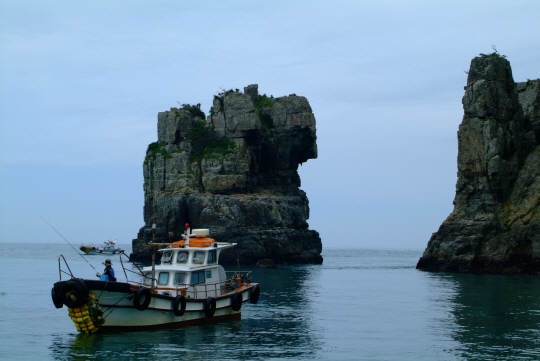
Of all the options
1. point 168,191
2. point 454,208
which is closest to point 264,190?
point 168,191

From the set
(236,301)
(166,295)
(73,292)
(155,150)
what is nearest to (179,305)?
(166,295)

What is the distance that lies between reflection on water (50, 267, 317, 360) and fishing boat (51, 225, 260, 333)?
49 cm

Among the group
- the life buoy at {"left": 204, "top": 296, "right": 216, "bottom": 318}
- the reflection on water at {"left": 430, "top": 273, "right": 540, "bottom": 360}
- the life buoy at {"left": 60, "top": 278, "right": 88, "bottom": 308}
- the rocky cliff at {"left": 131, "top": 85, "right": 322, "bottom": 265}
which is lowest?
the reflection on water at {"left": 430, "top": 273, "right": 540, "bottom": 360}

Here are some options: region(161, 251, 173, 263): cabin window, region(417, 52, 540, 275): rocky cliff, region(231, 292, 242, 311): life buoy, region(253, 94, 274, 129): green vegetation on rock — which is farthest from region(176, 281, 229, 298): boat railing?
region(253, 94, 274, 129): green vegetation on rock

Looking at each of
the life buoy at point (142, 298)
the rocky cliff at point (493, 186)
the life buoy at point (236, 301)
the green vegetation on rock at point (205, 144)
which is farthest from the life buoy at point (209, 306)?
the green vegetation on rock at point (205, 144)

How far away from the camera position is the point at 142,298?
88.2ft

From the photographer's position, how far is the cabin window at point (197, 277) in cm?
3048

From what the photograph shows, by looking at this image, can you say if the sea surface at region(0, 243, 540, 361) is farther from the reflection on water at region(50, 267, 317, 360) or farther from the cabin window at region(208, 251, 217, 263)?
the cabin window at region(208, 251, 217, 263)

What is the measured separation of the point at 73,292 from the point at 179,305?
16.3 ft

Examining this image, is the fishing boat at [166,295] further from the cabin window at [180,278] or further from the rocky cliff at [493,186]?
the rocky cliff at [493,186]

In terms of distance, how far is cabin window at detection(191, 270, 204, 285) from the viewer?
100ft

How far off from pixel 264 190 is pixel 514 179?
34.3m

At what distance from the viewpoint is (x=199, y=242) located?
31.9m

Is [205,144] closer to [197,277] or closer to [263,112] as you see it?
[263,112]
